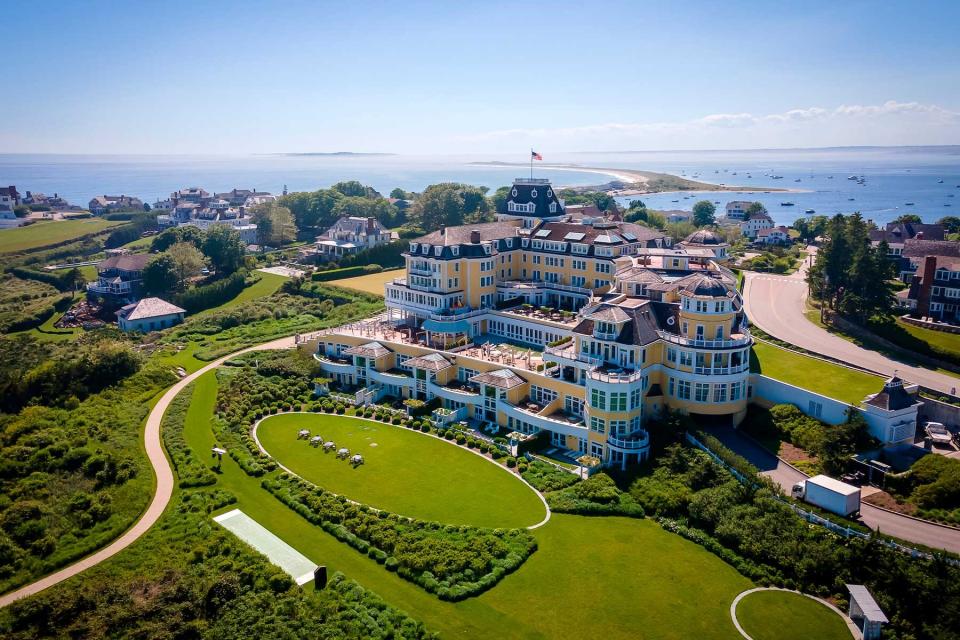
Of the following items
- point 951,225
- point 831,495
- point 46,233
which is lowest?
point 831,495

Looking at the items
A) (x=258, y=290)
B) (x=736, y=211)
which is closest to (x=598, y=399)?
(x=258, y=290)

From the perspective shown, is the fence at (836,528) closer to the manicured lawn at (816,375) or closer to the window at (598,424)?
the window at (598,424)

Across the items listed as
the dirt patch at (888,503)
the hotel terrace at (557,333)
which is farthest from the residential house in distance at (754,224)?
the dirt patch at (888,503)

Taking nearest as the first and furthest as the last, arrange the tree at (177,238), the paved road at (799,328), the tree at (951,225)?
1. the paved road at (799,328)
2. the tree at (177,238)
3. the tree at (951,225)

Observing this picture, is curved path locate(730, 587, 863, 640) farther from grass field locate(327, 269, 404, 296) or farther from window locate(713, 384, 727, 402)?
grass field locate(327, 269, 404, 296)

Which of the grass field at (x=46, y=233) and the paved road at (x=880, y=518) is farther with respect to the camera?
the grass field at (x=46, y=233)

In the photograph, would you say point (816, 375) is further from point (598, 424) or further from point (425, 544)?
point (425, 544)

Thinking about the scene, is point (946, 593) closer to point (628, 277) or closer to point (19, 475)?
point (628, 277)

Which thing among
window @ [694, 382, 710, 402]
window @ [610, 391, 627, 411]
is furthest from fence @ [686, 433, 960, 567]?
window @ [610, 391, 627, 411]
